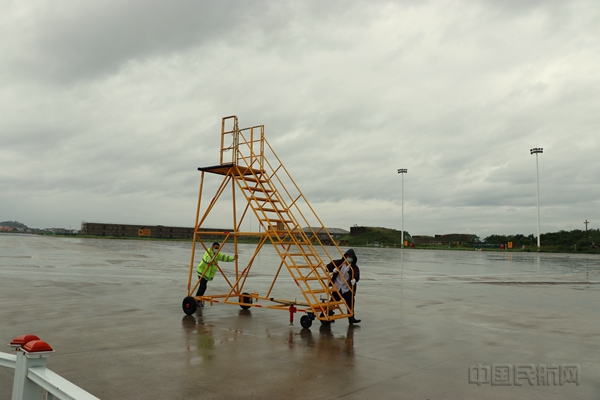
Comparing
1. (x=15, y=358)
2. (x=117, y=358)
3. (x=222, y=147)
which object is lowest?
(x=117, y=358)

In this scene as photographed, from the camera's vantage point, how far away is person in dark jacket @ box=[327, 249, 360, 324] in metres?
10.5

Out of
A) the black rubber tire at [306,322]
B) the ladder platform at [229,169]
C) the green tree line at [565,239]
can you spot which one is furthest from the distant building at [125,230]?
the black rubber tire at [306,322]

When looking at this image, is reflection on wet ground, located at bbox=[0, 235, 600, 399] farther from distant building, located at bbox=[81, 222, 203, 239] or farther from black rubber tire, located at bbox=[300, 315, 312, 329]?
distant building, located at bbox=[81, 222, 203, 239]

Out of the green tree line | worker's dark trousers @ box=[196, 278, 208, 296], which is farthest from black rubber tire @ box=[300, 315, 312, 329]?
the green tree line

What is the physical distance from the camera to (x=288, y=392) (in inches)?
219

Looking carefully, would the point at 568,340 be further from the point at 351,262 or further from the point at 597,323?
the point at 351,262

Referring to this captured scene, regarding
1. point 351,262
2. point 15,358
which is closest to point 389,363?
point 351,262

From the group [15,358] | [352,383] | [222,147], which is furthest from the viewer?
[222,147]

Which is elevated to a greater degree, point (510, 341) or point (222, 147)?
point (222, 147)

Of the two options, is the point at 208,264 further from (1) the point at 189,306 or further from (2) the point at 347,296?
(2) the point at 347,296

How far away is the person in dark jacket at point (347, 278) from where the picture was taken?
10539 mm

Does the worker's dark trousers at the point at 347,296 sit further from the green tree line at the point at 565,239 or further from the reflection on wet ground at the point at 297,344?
the green tree line at the point at 565,239

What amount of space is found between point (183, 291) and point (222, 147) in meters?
5.90

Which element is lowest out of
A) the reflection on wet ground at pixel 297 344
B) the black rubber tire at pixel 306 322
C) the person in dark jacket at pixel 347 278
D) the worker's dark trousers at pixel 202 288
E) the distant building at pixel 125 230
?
the reflection on wet ground at pixel 297 344
